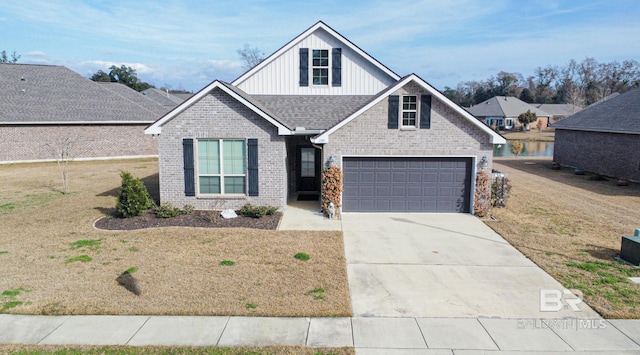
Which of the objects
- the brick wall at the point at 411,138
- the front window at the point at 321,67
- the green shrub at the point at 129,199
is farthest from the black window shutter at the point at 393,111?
the green shrub at the point at 129,199

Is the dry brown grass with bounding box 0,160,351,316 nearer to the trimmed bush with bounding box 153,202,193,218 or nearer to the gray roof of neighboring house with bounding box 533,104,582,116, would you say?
the trimmed bush with bounding box 153,202,193,218

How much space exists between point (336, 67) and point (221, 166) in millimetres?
7345

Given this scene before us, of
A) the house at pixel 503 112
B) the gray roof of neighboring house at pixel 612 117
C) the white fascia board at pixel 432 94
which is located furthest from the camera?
the house at pixel 503 112

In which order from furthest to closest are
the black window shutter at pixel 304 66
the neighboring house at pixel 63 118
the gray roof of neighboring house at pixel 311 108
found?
the neighboring house at pixel 63 118, the black window shutter at pixel 304 66, the gray roof of neighboring house at pixel 311 108

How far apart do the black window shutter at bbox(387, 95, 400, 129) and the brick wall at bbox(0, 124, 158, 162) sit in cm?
2258

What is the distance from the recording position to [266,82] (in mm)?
19156

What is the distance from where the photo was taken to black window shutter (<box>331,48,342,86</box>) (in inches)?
746

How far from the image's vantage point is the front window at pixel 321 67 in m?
19.0

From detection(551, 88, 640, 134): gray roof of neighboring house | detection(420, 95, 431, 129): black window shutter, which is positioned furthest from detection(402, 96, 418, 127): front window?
detection(551, 88, 640, 134): gray roof of neighboring house

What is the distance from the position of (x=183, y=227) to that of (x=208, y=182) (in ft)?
7.48

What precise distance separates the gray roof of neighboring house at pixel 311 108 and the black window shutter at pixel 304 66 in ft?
2.22

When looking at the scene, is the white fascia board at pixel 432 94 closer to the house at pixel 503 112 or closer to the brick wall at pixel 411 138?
the brick wall at pixel 411 138

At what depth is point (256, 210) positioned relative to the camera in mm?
14523

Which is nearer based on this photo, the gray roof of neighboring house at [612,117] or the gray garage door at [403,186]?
the gray garage door at [403,186]
